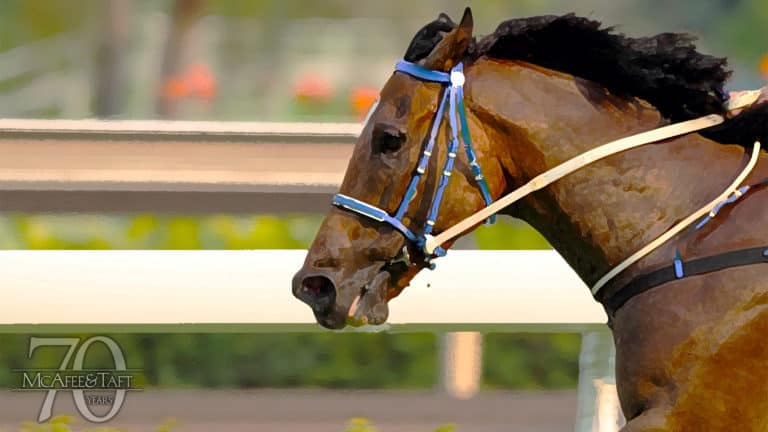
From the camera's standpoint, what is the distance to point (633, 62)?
3234 mm

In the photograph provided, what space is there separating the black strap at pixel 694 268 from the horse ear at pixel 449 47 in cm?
62

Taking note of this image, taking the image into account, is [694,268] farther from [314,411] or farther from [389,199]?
[314,411]

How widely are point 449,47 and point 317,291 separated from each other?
0.60 m

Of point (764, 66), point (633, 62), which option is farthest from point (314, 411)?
point (633, 62)

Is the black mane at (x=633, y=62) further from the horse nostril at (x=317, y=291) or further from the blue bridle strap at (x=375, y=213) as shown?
the horse nostril at (x=317, y=291)

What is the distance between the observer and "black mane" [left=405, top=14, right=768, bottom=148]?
10.6ft

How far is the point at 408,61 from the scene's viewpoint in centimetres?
327

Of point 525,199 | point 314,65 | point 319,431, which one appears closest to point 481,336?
point 319,431

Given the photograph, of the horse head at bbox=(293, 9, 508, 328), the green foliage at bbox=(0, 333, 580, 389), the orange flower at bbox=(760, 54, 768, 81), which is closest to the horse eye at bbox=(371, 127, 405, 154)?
the horse head at bbox=(293, 9, 508, 328)

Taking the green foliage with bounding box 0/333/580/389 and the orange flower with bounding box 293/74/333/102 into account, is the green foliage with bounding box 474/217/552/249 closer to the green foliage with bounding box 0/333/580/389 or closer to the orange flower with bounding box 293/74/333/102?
the green foliage with bounding box 0/333/580/389

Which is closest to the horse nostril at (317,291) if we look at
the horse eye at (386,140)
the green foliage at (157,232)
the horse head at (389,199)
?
the horse head at (389,199)

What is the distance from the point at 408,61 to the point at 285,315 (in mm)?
1286

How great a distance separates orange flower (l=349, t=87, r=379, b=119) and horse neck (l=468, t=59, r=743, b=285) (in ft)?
7.16

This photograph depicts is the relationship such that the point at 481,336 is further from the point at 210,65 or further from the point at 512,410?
the point at 210,65
